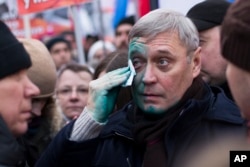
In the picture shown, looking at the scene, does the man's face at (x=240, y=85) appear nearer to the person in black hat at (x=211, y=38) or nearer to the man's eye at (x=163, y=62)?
the man's eye at (x=163, y=62)

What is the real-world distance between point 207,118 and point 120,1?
5.16m

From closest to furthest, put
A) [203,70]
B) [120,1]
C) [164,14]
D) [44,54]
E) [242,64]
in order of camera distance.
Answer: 1. [242,64]
2. [164,14]
3. [203,70]
4. [44,54]
5. [120,1]

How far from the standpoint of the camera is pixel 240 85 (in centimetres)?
234

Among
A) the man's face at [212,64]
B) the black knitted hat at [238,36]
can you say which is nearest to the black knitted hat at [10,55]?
the black knitted hat at [238,36]

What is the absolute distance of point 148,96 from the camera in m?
3.12

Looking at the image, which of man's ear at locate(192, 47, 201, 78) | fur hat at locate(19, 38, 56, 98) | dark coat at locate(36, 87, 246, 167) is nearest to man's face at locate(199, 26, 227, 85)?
dark coat at locate(36, 87, 246, 167)

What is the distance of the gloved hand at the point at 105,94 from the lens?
321cm

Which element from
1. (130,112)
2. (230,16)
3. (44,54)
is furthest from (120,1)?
(230,16)

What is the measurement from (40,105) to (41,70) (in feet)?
0.76

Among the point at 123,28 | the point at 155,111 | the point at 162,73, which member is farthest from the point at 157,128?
the point at 123,28

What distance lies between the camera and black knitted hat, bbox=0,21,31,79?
2910 millimetres

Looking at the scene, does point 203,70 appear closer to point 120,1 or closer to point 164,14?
point 164,14

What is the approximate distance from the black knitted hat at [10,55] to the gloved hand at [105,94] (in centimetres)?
38

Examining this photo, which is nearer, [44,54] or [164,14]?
[164,14]
